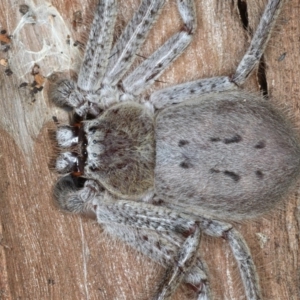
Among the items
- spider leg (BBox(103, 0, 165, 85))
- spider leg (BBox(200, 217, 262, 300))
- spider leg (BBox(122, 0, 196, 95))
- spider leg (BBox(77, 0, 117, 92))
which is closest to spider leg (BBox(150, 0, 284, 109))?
spider leg (BBox(122, 0, 196, 95))

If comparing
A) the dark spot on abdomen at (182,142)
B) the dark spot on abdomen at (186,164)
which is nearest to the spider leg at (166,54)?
the dark spot on abdomen at (182,142)

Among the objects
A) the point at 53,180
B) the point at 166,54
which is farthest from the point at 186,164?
the point at 53,180

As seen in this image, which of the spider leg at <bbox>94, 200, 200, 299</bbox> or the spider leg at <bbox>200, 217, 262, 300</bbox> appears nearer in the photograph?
the spider leg at <bbox>94, 200, 200, 299</bbox>

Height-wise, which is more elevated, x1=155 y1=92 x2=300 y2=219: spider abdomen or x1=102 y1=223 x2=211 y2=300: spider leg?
x1=155 y1=92 x2=300 y2=219: spider abdomen

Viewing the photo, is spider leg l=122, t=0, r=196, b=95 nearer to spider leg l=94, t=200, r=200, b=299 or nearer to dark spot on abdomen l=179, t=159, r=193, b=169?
dark spot on abdomen l=179, t=159, r=193, b=169

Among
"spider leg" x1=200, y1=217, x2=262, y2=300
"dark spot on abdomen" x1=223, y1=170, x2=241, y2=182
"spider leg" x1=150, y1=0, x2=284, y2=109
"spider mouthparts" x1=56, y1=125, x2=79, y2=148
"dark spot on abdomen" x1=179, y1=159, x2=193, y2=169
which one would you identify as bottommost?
"spider leg" x1=200, y1=217, x2=262, y2=300

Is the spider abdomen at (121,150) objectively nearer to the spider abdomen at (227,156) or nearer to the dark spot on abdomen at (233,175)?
the spider abdomen at (227,156)

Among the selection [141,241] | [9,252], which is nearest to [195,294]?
[141,241]

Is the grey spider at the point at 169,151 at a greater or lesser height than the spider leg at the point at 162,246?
greater
